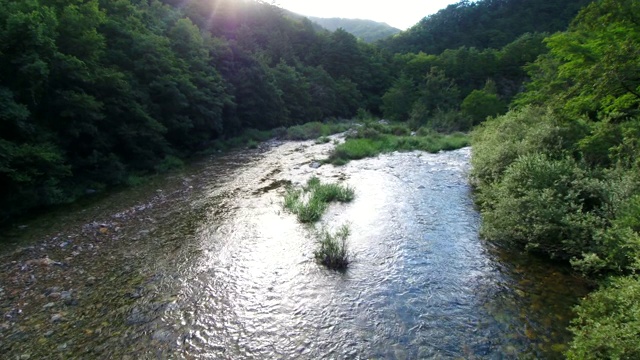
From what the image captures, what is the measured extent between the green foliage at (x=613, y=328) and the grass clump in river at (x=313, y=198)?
8.88m

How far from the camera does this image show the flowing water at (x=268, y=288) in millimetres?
6598

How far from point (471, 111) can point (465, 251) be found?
44.0m

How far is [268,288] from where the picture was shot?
8.63m

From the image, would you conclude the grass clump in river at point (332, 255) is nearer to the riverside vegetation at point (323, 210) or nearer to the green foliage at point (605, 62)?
the riverside vegetation at point (323, 210)

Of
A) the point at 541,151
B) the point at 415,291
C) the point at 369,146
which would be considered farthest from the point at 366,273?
the point at 369,146

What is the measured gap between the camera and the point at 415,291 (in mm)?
8328

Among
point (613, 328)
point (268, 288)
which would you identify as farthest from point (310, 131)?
point (613, 328)

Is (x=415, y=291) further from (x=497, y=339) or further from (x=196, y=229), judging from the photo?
(x=196, y=229)

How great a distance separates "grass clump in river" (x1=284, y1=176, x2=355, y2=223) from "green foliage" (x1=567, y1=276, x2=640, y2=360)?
888 cm

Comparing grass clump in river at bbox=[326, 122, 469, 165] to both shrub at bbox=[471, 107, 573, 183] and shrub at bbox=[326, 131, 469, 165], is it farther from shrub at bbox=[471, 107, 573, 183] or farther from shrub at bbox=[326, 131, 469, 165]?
shrub at bbox=[471, 107, 573, 183]

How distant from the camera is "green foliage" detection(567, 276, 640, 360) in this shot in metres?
4.70

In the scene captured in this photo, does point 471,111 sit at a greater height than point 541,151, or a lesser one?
lesser

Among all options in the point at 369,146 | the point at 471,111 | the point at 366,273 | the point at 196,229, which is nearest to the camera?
the point at 366,273

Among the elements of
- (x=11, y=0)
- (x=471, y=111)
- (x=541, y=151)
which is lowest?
(x=471, y=111)
